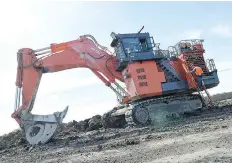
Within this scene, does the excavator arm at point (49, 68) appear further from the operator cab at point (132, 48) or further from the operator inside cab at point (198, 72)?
the operator inside cab at point (198, 72)

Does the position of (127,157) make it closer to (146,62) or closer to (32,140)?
(32,140)

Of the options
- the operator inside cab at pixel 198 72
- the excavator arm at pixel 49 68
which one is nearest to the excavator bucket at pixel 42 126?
the excavator arm at pixel 49 68

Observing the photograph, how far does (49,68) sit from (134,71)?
3.99 m

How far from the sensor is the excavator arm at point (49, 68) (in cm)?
1431

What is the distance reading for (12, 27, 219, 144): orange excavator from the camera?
15422mm

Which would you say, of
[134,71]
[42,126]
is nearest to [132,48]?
[134,71]

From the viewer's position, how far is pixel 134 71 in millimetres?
15664

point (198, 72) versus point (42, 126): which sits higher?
point (198, 72)

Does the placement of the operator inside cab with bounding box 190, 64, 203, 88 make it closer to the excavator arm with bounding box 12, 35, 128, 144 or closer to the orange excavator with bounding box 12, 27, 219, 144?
the orange excavator with bounding box 12, 27, 219, 144

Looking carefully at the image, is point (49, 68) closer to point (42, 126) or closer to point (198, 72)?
point (42, 126)

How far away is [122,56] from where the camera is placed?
15891 millimetres

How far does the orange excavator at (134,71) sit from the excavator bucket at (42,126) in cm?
23

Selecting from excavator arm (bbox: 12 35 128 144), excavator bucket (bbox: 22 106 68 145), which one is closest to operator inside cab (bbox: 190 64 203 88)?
excavator arm (bbox: 12 35 128 144)

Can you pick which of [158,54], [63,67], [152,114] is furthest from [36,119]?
[158,54]
